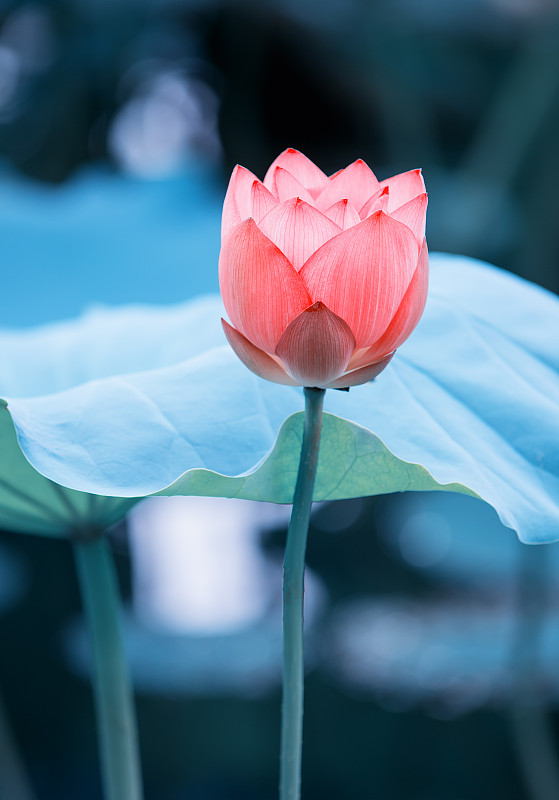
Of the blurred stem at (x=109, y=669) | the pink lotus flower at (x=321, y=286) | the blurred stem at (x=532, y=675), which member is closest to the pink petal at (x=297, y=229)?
the pink lotus flower at (x=321, y=286)

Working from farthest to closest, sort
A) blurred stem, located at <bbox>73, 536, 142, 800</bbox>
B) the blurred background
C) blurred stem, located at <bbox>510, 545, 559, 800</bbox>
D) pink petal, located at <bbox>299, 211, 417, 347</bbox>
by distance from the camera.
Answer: the blurred background
blurred stem, located at <bbox>510, 545, 559, 800</bbox>
blurred stem, located at <bbox>73, 536, 142, 800</bbox>
pink petal, located at <bbox>299, 211, 417, 347</bbox>

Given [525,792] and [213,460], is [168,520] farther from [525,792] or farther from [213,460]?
[213,460]

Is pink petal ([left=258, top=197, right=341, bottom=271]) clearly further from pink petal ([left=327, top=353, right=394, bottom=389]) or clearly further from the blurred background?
the blurred background

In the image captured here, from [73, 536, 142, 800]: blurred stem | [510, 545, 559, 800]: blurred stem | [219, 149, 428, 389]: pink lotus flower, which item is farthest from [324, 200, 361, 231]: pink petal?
[510, 545, 559, 800]: blurred stem

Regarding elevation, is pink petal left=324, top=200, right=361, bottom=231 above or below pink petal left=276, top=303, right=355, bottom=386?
above

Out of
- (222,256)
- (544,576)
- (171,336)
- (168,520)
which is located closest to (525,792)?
(544,576)

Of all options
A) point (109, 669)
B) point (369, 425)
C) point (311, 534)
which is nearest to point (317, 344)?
point (369, 425)
